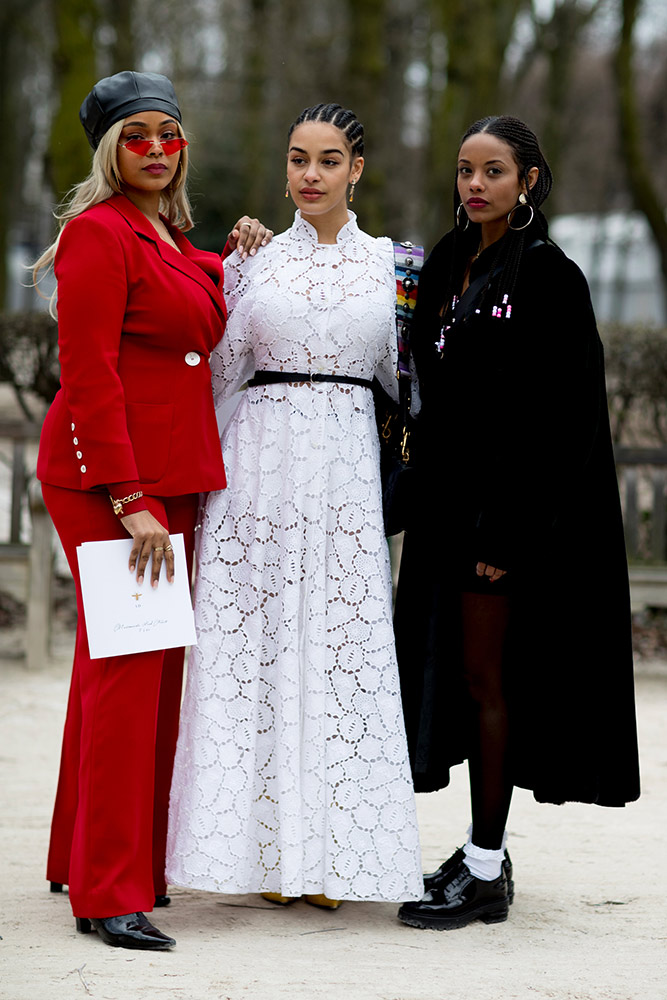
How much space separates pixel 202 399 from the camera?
3.55 meters

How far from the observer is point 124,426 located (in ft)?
11.0

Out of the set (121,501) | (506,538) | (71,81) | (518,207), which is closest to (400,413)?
(506,538)

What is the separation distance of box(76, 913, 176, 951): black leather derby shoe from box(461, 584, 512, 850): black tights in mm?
939

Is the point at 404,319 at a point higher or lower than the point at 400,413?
higher

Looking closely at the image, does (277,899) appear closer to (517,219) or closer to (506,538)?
(506,538)

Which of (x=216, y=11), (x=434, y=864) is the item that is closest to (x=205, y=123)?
(x=216, y=11)

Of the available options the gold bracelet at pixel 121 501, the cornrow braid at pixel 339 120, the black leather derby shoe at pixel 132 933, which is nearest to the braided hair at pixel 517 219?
the cornrow braid at pixel 339 120

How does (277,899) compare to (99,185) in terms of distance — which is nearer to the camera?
(99,185)

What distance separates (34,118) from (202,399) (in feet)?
87.6

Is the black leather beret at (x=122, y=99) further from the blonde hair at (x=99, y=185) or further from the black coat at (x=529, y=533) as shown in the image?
the black coat at (x=529, y=533)

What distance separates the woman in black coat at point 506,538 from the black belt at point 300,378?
191 millimetres

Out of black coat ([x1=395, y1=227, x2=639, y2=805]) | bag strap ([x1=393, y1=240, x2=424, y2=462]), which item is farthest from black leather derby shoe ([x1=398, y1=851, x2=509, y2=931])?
bag strap ([x1=393, y1=240, x2=424, y2=462])

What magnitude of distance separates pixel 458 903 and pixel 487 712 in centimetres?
54

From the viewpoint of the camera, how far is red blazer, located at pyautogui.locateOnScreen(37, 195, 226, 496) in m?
3.31
